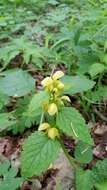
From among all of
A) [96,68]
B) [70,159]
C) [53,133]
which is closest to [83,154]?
Result: [70,159]

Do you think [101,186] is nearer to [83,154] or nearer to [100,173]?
[100,173]

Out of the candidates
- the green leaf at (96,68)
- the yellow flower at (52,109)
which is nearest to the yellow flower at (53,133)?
the yellow flower at (52,109)

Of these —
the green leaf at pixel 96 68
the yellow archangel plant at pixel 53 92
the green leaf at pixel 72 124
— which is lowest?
the green leaf at pixel 96 68

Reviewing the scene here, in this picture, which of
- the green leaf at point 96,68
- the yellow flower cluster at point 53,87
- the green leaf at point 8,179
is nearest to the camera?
the yellow flower cluster at point 53,87

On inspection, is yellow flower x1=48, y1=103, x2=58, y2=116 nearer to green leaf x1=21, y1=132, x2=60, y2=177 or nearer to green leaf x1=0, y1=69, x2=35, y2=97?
green leaf x1=21, y1=132, x2=60, y2=177

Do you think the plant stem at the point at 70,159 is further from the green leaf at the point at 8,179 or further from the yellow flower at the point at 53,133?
the green leaf at the point at 8,179
